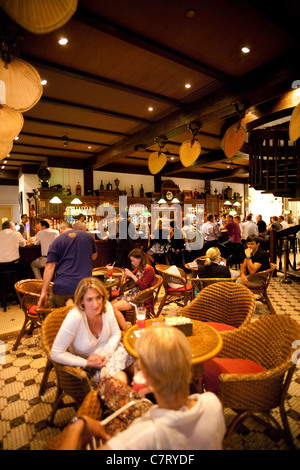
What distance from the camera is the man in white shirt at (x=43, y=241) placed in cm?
554

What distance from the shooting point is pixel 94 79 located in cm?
445

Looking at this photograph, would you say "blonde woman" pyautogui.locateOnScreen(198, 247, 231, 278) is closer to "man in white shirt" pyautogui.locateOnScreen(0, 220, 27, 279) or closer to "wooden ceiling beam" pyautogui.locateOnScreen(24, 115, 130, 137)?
"man in white shirt" pyautogui.locateOnScreen(0, 220, 27, 279)

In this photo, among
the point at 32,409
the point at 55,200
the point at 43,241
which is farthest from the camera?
the point at 55,200

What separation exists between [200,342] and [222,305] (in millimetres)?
962

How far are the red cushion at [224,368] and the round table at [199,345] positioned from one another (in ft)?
0.27

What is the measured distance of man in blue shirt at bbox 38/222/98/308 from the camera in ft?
9.83

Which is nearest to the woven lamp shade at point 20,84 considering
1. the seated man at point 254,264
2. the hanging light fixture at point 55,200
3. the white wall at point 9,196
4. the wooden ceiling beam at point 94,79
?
the wooden ceiling beam at point 94,79

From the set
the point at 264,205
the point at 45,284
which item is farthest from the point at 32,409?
the point at 264,205

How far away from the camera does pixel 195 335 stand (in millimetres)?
2092

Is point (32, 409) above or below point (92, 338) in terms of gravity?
below

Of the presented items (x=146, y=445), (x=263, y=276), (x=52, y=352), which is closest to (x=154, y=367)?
(x=146, y=445)

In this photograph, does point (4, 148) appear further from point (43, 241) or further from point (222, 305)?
point (43, 241)
